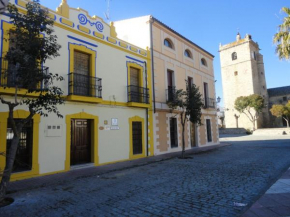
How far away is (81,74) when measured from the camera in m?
8.70

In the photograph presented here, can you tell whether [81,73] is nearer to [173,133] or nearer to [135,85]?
[135,85]

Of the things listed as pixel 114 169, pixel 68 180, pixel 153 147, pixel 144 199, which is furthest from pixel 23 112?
pixel 153 147

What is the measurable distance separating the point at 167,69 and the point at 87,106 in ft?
22.6

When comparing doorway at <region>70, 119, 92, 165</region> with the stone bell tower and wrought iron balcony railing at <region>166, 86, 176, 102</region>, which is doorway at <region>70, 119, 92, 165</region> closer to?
wrought iron balcony railing at <region>166, 86, 176, 102</region>

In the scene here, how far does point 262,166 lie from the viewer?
8.28 meters

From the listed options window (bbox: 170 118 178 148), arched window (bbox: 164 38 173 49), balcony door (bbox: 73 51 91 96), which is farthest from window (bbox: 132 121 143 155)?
arched window (bbox: 164 38 173 49)

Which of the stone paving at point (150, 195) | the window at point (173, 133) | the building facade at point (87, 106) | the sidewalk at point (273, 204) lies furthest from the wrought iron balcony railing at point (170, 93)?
the sidewalk at point (273, 204)

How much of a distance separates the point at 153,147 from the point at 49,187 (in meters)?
6.91

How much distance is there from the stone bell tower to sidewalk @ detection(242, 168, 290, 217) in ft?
136

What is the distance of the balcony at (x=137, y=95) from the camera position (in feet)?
36.3

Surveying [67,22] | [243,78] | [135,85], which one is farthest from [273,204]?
[243,78]

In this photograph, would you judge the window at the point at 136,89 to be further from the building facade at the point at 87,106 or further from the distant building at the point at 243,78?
the distant building at the point at 243,78

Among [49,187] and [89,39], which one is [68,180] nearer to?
[49,187]

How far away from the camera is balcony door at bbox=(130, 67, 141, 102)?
11273 mm
